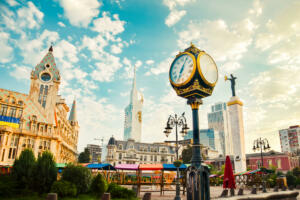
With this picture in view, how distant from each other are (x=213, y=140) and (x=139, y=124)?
207 feet

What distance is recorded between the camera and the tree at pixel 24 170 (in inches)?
542

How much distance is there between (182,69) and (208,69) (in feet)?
4.35

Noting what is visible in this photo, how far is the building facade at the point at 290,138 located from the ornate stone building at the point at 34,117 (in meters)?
107

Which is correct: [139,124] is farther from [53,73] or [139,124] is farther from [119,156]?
[53,73]

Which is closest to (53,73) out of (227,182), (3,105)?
(3,105)

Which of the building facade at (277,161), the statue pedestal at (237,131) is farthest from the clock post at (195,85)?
the building facade at (277,161)

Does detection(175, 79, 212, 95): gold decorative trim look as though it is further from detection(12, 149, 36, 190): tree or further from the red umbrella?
detection(12, 149, 36, 190): tree

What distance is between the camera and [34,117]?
130 feet

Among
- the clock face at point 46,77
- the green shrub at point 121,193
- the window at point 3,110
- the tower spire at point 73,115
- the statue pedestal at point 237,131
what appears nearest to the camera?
the green shrub at point 121,193

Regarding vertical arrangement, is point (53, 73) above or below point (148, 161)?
above

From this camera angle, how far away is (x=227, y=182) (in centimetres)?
1852

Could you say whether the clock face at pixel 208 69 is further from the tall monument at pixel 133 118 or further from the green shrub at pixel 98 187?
the tall monument at pixel 133 118

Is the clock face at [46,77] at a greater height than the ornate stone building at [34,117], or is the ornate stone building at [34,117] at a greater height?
the clock face at [46,77]

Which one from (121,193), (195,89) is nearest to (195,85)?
(195,89)
